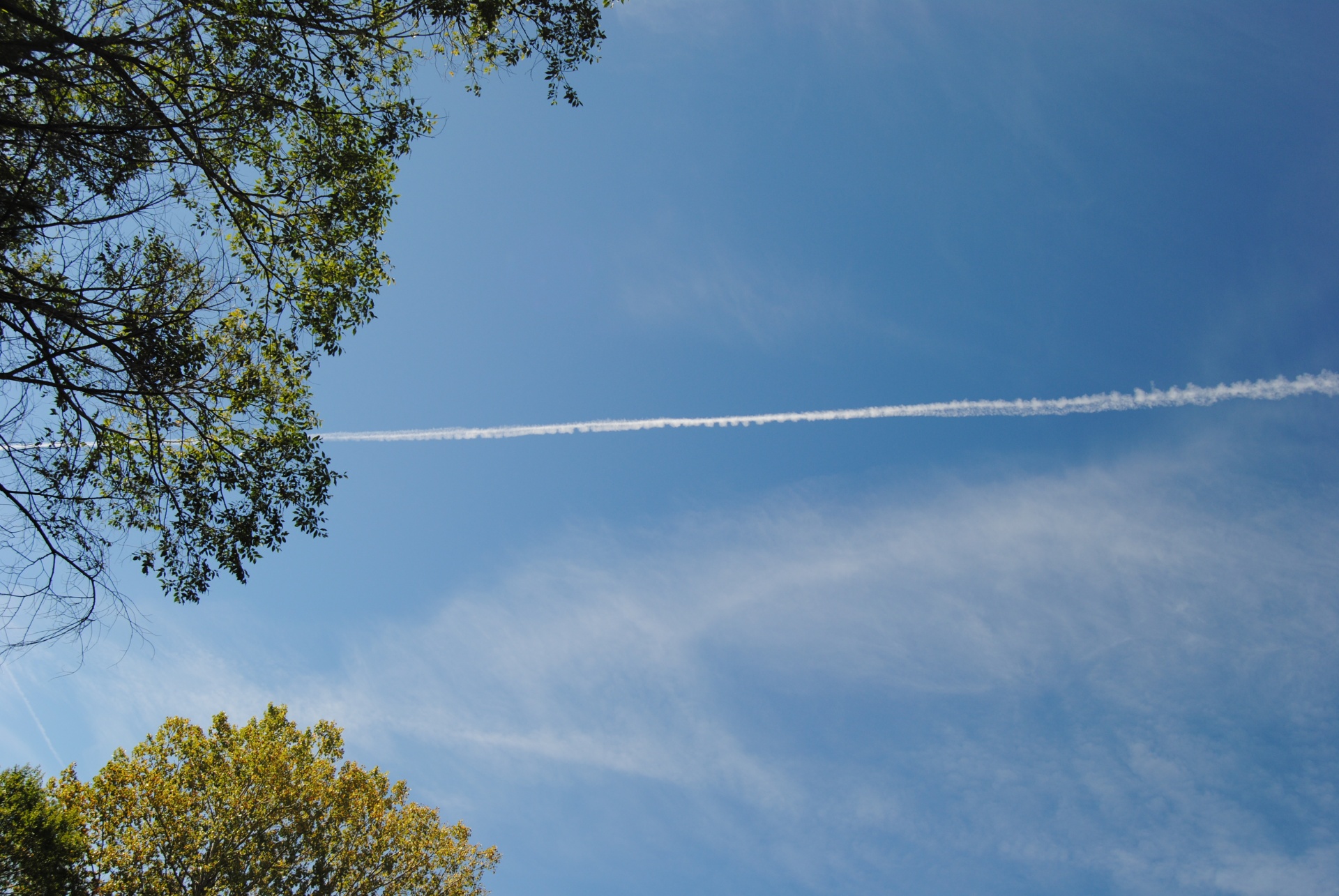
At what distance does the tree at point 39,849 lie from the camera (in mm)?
15125

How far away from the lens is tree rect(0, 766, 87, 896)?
49.6ft

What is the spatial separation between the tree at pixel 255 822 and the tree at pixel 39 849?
316 millimetres

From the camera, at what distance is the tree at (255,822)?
15.5 meters

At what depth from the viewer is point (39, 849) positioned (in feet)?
50.4

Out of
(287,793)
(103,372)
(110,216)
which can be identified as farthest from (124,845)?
(110,216)

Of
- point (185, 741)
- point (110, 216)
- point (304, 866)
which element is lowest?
point (304, 866)

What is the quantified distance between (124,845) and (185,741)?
2.43 metres

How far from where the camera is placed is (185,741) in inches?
677

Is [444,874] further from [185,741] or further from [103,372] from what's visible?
[103,372]

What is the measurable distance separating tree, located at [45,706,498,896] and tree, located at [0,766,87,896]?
32 centimetres

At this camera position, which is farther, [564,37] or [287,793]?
[287,793]

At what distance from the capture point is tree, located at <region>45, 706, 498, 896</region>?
15.5m

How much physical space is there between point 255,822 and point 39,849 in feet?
15.2

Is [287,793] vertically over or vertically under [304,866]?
over
